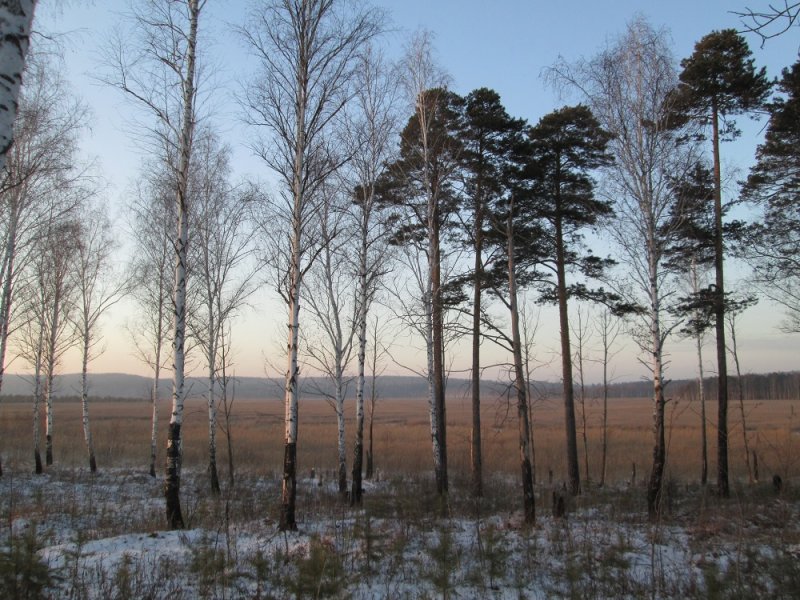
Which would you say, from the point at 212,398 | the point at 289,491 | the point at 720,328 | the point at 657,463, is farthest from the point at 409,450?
the point at 289,491

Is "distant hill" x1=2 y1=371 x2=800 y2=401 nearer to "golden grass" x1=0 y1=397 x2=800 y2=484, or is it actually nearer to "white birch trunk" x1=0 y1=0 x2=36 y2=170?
"golden grass" x1=0 y1=397 x2=800 y2=484

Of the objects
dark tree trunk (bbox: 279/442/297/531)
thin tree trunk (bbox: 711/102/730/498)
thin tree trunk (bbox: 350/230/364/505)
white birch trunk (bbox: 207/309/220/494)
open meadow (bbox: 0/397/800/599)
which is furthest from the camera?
white birch trunk (bbox: 207/309/220/494)

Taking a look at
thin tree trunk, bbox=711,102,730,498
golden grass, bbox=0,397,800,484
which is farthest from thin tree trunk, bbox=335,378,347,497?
thin tree trunk, bbox=711,102,730,498

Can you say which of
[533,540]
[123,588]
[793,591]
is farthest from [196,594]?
[793,591]

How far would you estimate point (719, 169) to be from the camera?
13156mm

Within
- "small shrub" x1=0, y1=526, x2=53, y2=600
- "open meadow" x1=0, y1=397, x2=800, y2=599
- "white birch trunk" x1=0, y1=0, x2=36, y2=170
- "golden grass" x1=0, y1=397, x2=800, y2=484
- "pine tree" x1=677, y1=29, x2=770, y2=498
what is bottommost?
"golden grass" x1=0, y1=397, x2=800, y2=484

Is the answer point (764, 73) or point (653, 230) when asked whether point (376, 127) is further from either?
point (764, 73)

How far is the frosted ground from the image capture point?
15.7 feet

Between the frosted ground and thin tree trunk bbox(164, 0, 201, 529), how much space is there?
24.8 inches

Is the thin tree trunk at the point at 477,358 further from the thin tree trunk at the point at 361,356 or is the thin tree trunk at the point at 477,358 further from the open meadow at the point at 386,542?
the thin tree trunk at the point at 361,356

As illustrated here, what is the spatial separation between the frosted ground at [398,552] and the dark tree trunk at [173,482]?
0.42 m

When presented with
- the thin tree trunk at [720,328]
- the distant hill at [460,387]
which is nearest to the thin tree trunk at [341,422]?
the distant hill at [460,387]

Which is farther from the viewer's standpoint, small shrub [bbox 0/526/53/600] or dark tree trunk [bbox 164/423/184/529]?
dark tree trunk [bbox 164/423/184/529]

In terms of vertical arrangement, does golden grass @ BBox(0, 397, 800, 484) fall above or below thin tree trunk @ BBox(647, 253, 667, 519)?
below
